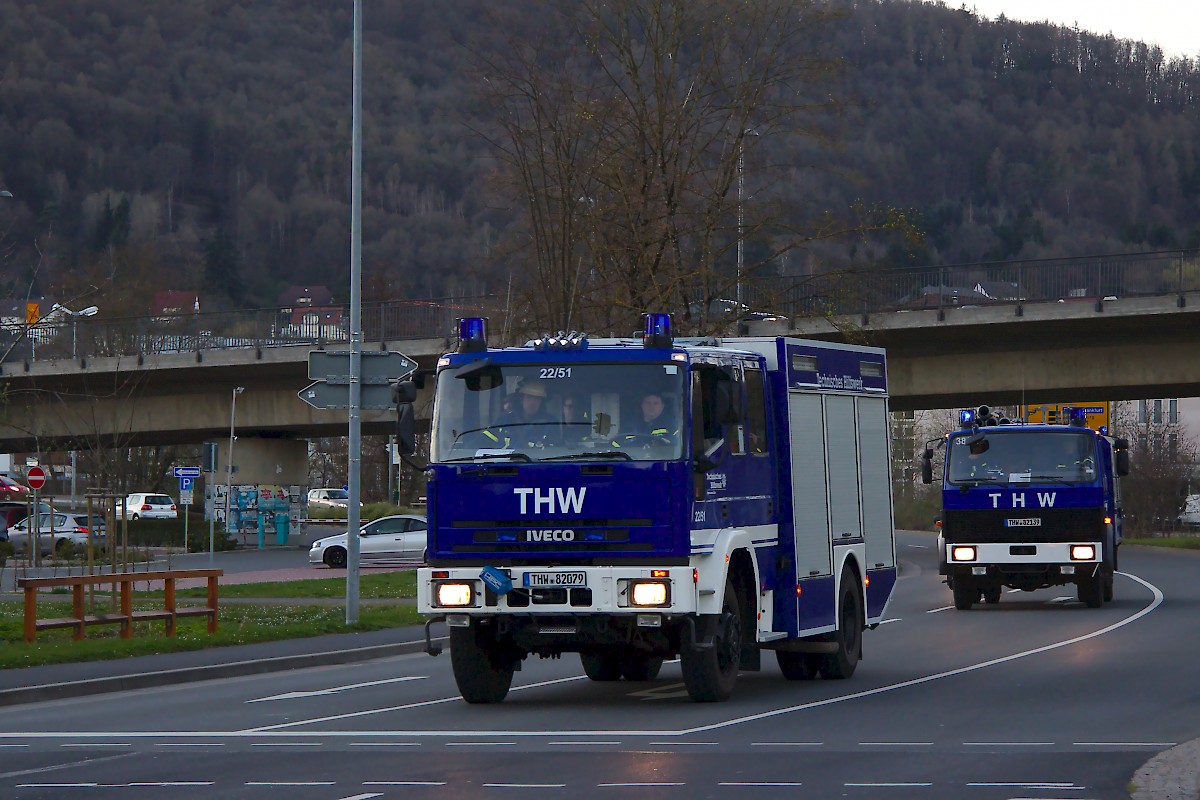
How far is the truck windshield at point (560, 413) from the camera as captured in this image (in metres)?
14.0

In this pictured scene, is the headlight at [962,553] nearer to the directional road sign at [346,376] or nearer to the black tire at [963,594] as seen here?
the black tire at [963,594]

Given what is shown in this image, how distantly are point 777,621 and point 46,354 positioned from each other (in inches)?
2120

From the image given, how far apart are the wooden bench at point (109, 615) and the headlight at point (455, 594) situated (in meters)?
7.34

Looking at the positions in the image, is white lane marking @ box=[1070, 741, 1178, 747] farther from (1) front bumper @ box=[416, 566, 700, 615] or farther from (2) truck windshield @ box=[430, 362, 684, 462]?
(2) truck windshield @ box=[430, 362, 684, 462]

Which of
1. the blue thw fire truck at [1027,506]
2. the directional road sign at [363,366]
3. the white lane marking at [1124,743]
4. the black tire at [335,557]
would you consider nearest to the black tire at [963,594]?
the blue thw fire truck at [1027,506]

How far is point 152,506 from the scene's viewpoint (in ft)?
268

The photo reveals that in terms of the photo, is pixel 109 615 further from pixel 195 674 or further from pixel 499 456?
pixel 499 456

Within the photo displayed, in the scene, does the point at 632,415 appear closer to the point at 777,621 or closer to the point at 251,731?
the point at 777,621

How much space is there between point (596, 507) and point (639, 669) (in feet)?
12.5

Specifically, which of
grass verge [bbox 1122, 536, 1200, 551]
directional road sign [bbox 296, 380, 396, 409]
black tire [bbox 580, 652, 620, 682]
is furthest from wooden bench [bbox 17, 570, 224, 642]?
grass verge [bbox 1122, 536, 1200, 551]

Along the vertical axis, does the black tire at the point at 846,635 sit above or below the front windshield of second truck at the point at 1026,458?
below

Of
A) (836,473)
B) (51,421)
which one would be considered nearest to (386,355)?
(836,473)

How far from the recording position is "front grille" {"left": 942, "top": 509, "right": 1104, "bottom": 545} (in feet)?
91.6

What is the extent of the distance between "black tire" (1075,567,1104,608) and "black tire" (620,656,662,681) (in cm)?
1275
